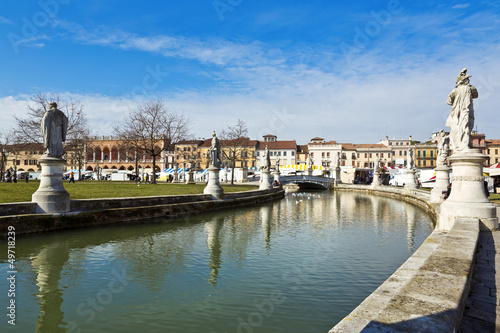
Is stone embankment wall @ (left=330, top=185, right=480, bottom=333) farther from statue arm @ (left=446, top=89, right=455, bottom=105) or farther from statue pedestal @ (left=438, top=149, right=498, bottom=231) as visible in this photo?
statue arm @ (left=446, top=89, right=455, bottom=105)

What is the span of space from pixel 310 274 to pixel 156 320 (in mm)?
3677

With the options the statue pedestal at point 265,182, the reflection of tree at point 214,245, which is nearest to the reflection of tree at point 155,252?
the reflection of tree at point 214,245

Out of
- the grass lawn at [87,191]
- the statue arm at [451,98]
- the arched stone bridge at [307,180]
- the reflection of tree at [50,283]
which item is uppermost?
the statue arm at [451,98]

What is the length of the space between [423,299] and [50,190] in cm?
1264

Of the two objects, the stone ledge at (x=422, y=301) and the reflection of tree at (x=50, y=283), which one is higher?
the stone ledge at (x=422, y=301)

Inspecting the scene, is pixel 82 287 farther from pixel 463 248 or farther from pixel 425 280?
pixel 463 248

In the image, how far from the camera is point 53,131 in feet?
40.1

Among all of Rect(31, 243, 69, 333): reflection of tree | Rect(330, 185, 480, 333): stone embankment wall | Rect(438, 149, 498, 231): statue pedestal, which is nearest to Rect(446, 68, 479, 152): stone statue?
Rect(438, 149, 498, 231): statue pedestal

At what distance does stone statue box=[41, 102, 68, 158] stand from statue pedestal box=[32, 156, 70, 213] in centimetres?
33

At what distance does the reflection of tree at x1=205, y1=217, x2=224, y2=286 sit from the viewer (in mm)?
7681

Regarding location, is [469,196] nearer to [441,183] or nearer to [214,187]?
[441,183]

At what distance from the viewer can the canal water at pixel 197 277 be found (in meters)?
5.26

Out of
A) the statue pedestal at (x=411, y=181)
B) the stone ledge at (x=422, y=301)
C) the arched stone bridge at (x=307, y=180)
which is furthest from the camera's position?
the arched stone bridge at (x=307, y=180)

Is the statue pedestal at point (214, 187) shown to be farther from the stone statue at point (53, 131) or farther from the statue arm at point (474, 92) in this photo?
the statue arm at point (474, 92)
